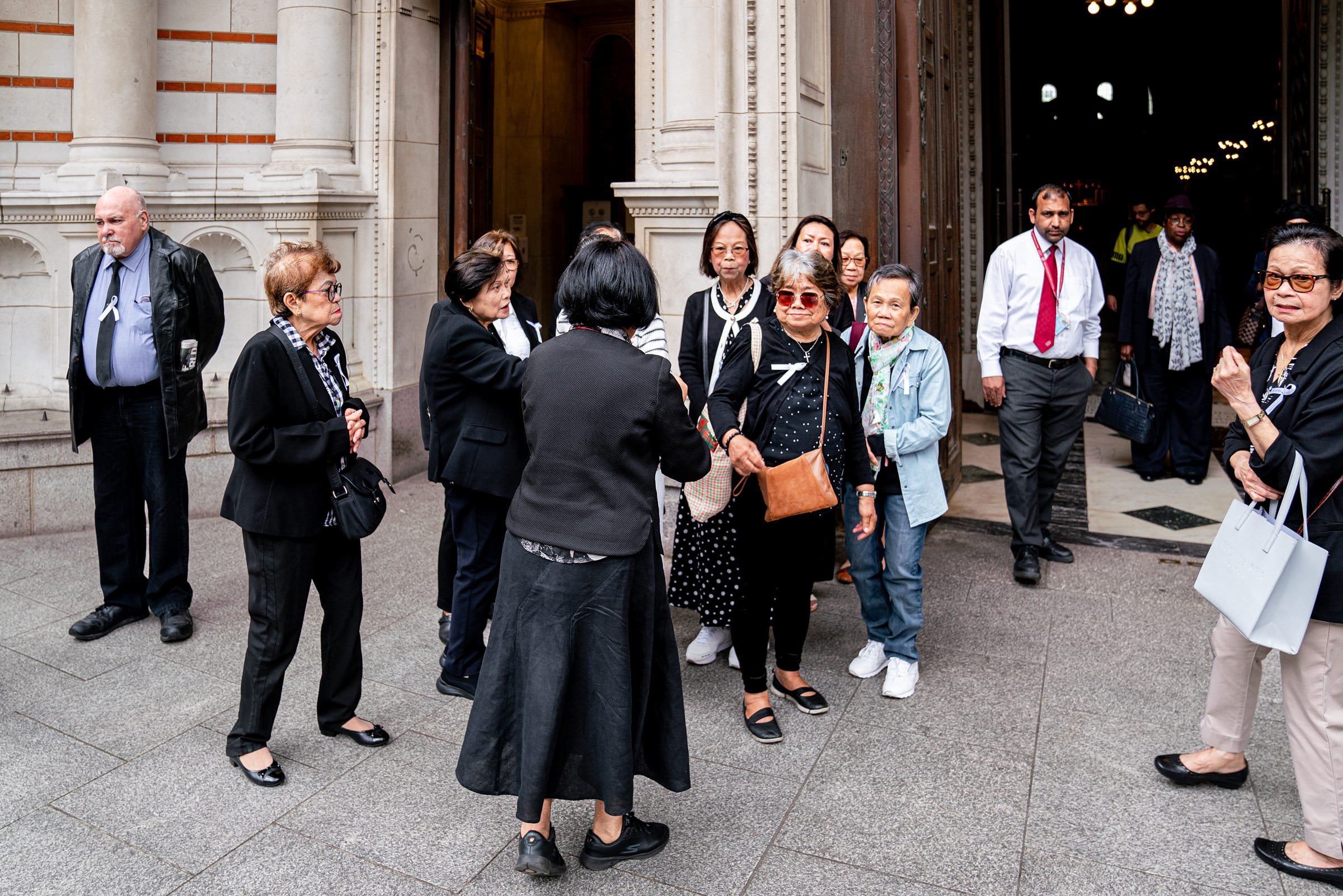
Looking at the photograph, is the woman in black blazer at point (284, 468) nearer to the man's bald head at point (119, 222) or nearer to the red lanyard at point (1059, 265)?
the man's bald head at point (119, 222)

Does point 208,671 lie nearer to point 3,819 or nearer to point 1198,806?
point 3,819

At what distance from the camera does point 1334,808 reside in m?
3.20

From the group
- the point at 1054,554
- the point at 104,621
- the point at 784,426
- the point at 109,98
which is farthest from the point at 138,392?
the point at 1054,554

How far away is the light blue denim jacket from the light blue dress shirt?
3374 mm

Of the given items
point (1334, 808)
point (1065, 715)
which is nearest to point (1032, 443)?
point (1065, 715)

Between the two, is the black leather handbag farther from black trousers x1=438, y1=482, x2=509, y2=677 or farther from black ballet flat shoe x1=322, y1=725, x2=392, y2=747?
black ballet flat shoe x1=322, y1=725, x2=392, y2=747

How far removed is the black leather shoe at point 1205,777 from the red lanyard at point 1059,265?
10.1 feet

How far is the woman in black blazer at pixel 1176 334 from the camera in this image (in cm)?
800

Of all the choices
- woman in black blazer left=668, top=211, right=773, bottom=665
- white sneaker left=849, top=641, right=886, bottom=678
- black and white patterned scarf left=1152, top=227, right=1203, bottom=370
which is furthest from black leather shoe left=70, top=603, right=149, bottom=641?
black and white patterned scarf left=1152, top=227, right=1203, bottom=370

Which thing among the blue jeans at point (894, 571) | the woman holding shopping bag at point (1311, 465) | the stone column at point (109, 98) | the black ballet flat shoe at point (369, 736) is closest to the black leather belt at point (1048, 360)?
the blue jeans at point (894, 571)

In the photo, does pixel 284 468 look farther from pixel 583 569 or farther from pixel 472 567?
pixel 583 569

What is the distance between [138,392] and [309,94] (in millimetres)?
3152

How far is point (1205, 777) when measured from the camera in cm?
376

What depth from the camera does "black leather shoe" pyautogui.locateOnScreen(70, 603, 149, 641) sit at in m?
5.14
